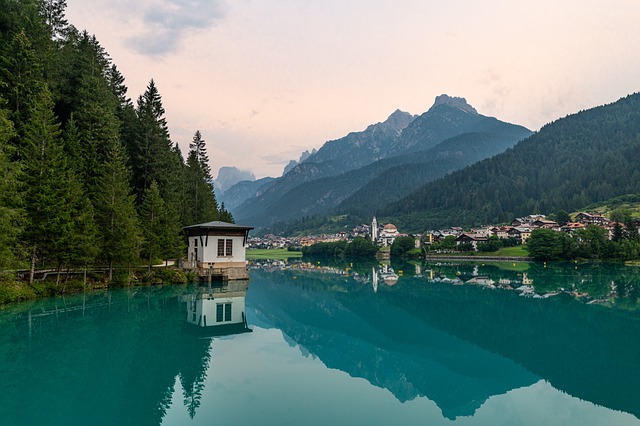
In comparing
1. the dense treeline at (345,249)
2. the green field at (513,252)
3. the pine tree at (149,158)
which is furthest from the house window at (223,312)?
the dense treeline at (345,249)

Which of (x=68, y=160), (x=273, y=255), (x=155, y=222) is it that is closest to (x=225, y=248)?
(x=155, y=222)

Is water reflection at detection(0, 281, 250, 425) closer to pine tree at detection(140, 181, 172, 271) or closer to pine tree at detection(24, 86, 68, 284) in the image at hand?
pine tree at detection(24, 86, 68, 284)

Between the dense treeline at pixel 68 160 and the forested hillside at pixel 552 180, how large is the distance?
465 ft

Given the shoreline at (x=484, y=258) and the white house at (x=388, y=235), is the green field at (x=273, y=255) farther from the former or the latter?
the shoreline at (x=484, y=258)

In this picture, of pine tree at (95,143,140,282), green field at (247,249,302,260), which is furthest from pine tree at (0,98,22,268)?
green field at (247,249,302,260)

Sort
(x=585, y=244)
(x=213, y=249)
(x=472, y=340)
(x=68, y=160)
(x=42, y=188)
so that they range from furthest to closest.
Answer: (x=585, y=244) < (x=213, y=249) < (x=68, y=160) < (x=42, y=188) < (x=472, y=340)

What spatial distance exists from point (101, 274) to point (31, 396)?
25.8 meters

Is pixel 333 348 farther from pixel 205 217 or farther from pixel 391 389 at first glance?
pixel 205 217

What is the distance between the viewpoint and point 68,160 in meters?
30.5

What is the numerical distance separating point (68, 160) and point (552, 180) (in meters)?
180

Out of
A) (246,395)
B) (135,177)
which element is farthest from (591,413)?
(135,177)

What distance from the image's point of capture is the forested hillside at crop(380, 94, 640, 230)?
14950 cm

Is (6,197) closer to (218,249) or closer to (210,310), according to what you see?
(210,310)

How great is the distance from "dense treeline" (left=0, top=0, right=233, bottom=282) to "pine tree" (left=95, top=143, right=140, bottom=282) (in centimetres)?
7
